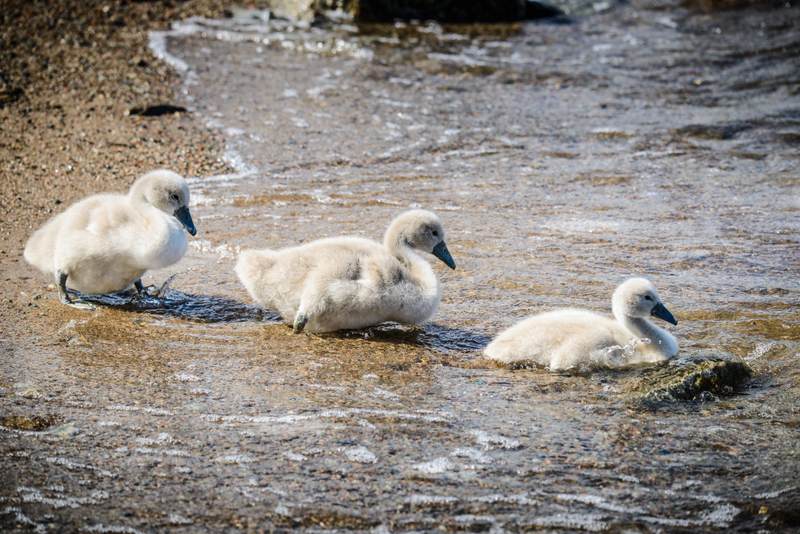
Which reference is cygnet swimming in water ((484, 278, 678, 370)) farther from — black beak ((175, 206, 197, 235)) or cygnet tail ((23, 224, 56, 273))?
cygnet tail ((23, 224, 56, 273))

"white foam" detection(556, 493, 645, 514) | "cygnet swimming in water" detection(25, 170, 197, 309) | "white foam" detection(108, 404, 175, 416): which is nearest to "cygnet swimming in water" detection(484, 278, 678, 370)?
"white foam" detection(556, 493, 645, 514)

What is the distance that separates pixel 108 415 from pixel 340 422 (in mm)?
1053

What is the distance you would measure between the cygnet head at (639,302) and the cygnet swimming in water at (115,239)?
2.49 metres

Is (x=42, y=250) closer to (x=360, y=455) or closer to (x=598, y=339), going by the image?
(x=360, y=455)

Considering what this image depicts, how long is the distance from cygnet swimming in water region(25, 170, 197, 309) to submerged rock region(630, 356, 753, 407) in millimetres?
2725

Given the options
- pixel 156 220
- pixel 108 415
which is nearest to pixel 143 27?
pixel 156 220

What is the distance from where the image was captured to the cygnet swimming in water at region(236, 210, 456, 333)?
5738 mm

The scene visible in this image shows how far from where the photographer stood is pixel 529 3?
55.0ft

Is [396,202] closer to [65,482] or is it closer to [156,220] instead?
[156,220]

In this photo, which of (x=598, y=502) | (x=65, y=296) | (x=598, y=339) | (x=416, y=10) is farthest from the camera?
(x=416, y=10)

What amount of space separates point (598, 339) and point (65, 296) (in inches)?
123

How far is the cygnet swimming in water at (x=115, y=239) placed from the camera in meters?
5.94

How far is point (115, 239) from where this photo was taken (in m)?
5.98

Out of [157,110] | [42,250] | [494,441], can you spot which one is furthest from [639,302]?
[157,110]
